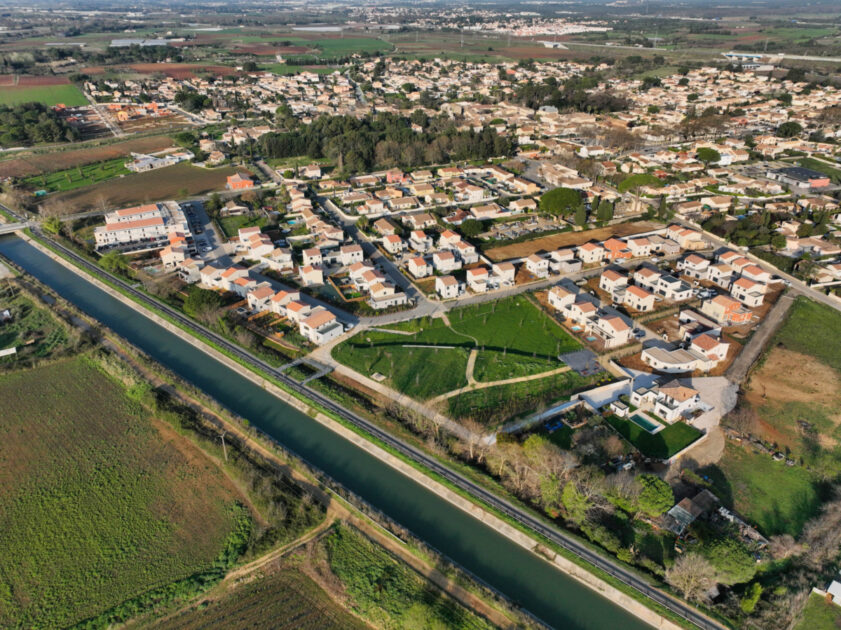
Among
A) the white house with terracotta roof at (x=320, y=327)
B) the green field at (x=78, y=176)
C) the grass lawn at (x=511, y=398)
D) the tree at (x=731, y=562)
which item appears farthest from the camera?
the green field at (x=78, y=176)

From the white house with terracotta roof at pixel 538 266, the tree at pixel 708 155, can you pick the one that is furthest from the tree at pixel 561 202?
the tree at pixel 708 155

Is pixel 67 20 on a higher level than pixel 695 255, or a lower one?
higher

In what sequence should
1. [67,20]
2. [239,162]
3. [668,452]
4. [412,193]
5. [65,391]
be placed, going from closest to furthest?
[668,452]
[65,391]
[412,193]
[239,162]
[67,20]

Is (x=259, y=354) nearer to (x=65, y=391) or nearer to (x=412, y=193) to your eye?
(x=65, y=391)

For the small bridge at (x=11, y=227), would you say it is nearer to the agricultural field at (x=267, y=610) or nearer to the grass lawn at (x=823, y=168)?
the agricultural field at (x=267, y=610)

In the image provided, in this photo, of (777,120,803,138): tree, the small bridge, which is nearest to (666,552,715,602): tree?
the small bridge

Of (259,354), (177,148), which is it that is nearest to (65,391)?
(259,354)

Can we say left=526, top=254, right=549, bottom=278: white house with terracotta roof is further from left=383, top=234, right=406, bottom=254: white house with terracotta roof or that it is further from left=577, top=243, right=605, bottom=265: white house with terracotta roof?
left=383, top=234, right=406, bottom=254: white house with terracotta roof
